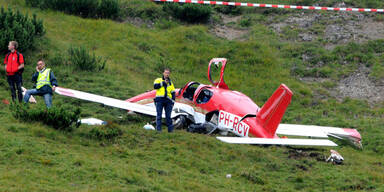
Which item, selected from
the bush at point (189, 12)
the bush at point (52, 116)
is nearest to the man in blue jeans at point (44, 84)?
the bush at point (52, 116)

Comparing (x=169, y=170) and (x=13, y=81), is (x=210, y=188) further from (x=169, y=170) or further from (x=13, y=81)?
(x=13, y=81)

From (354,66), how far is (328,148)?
34.9 ft

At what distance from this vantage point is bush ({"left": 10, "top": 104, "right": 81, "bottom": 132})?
12.6 meters

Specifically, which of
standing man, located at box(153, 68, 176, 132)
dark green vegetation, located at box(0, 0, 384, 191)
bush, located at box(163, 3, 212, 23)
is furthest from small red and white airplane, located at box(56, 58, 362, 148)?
bush, located at box(163, 3, 212, 23)

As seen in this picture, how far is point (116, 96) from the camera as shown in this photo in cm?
1911

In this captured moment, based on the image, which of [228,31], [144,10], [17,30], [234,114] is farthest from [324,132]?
[144,10]

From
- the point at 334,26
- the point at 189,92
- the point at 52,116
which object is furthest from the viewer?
the point at 334,26

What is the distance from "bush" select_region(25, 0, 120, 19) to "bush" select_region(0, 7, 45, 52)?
241 inches

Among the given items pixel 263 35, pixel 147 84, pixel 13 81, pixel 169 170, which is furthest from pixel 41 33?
A: pixel 169 170

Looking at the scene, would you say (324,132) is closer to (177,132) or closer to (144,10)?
(177,132)

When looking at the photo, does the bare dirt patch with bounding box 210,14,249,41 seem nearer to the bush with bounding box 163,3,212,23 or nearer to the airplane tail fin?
the bush with bounding box 163,3,212,23

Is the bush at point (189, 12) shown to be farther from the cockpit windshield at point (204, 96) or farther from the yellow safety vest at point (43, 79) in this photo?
the yellow safety vest at point (43, 79)

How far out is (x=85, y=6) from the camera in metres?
28.7

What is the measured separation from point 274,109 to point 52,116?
577 cm
